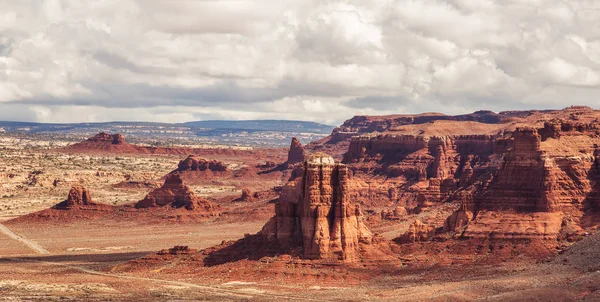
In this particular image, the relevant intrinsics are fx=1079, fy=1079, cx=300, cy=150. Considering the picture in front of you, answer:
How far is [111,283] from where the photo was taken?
105188 mm

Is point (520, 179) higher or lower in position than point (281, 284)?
higher

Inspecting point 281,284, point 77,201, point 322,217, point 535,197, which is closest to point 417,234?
point 535,197

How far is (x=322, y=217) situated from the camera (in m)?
104

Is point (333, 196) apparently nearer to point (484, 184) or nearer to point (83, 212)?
point (484, 184)

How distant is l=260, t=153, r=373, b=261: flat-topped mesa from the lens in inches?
4067

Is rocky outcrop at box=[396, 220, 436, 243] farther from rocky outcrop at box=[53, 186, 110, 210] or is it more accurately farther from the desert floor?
rocky outcrop at box=[53, 186, 110, 210]

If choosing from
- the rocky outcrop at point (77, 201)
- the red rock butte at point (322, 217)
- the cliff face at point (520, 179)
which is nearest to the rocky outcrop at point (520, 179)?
the cliff face at point (520, 179)

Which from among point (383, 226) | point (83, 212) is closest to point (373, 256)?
point (383, 226)

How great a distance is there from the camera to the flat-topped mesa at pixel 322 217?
103 metres

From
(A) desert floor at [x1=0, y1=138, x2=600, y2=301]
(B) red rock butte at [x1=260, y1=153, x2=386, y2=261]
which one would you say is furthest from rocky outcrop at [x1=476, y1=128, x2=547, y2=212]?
(B) red rock butte at [x1=260, y1=153, x2=386, y2=261]

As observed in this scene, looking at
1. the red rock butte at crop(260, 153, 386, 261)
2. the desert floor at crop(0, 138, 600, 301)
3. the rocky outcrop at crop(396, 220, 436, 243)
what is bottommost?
the desert floor at crop(0, 138, 600, 301)

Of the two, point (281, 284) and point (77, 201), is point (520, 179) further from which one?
point (77, 201)

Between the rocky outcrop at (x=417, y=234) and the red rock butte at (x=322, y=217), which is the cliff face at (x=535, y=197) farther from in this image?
the red rock butte at (x=322, y=217)

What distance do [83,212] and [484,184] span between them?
300 feet
